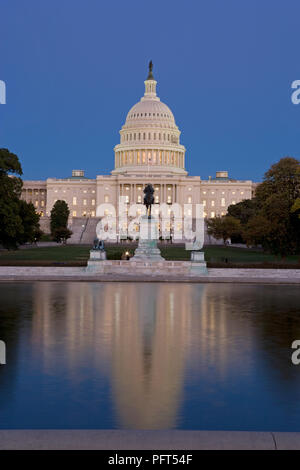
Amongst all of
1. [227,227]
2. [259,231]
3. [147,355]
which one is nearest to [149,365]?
[147,355]

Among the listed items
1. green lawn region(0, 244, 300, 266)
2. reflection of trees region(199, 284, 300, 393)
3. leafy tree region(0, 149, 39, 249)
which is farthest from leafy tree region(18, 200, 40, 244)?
reflection of trees region(199, 284, 300, 393)

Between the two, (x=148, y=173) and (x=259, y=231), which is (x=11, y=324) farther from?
(x=148, y=173)

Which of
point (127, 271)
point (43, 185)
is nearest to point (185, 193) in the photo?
point (43, 185)

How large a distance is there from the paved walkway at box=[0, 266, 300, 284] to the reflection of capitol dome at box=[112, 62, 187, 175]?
415ft

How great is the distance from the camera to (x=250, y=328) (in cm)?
1855

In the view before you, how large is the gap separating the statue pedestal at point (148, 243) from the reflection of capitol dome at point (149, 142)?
12037 centimetres

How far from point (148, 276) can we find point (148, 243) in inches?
289

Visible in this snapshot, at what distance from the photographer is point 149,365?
13.4 m

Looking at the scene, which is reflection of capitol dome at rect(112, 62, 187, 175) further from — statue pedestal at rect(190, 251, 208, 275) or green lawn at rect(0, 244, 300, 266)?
statue pedestal at rect(190, 251, 208, 275)

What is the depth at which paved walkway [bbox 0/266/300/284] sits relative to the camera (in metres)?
37.3

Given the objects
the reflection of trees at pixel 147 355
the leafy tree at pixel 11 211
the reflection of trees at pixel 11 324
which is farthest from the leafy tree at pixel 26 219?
the reflection of trees at pixel 147 355

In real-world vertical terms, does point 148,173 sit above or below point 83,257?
above
